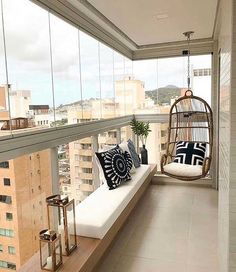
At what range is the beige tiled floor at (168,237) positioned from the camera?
8.34ft

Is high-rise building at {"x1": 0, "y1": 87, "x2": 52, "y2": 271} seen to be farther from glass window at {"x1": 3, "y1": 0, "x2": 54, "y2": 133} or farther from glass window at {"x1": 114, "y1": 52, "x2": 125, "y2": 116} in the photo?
glass window at {"x1": 114, "y1": 52, "x2": 125, "y2": 116}

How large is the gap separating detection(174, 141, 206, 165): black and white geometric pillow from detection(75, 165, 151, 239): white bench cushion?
102 cm

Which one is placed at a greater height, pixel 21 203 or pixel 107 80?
pixel 107 80

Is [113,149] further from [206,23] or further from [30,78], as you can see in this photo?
[206,23]

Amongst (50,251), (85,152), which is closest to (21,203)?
(50,251)

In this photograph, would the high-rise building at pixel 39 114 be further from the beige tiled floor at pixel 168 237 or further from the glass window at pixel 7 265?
the beige tiled floor at pixel 168 237

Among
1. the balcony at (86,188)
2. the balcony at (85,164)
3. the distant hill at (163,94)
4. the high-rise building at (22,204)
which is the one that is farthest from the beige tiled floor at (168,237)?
the distant hill at (163,94)

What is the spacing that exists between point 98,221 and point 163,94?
333cm

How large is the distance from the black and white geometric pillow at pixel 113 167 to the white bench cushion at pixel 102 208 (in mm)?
95

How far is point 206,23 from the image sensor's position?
3600 millimetres

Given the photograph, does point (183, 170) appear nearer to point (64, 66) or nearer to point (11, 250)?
point (64, 66)

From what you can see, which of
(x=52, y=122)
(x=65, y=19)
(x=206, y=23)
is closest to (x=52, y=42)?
(x=65, y=19)

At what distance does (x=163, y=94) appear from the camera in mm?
5102

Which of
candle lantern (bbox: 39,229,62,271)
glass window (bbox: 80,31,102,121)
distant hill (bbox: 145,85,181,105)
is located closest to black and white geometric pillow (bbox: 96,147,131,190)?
glass window (bbox: 80,31,102,121)
